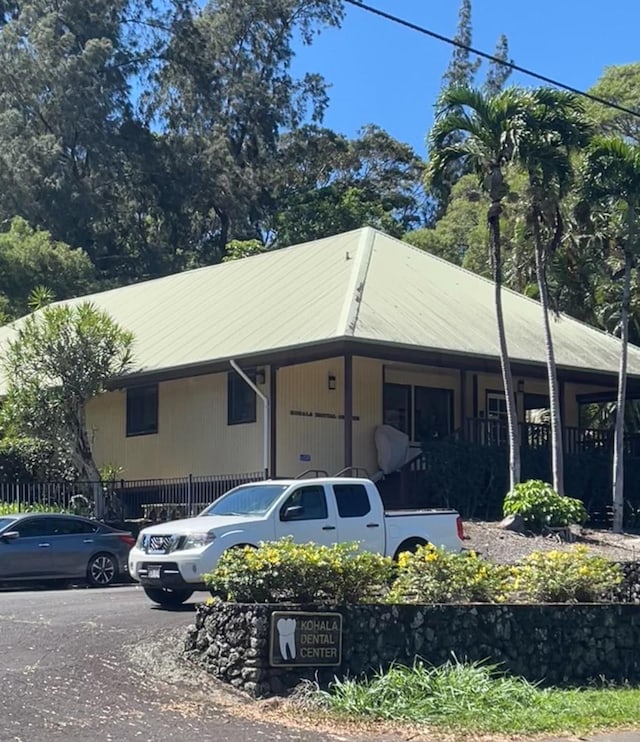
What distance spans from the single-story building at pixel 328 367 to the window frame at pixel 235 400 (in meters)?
0.04

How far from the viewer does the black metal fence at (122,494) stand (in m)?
26.2

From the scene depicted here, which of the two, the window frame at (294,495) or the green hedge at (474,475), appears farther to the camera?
the green hedge at (474,475)

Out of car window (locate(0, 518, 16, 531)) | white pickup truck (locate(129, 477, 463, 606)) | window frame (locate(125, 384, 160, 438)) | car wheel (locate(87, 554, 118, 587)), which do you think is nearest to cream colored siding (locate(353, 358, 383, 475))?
window frame (locate(125, 384, 160, 438))

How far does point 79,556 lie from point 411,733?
11.9 metres

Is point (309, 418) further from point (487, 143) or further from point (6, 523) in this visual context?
point (6, 523)

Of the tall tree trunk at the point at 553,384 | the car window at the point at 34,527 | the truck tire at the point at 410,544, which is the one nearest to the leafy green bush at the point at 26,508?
the car window at the point at 34,527

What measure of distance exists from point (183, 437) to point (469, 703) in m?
19.1

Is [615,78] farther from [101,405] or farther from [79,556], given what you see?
[79,556]

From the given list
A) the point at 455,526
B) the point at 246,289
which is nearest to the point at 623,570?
the point at 455,526

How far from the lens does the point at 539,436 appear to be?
2855cm

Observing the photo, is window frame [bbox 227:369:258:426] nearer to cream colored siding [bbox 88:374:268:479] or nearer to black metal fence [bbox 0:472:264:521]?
cream colored siding [bbox 88:374:268:479]

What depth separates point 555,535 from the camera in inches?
916

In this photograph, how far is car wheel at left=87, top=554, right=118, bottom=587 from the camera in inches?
831

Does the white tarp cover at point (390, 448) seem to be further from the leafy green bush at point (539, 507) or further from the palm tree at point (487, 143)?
the leafy green bush at point (539, 507)
